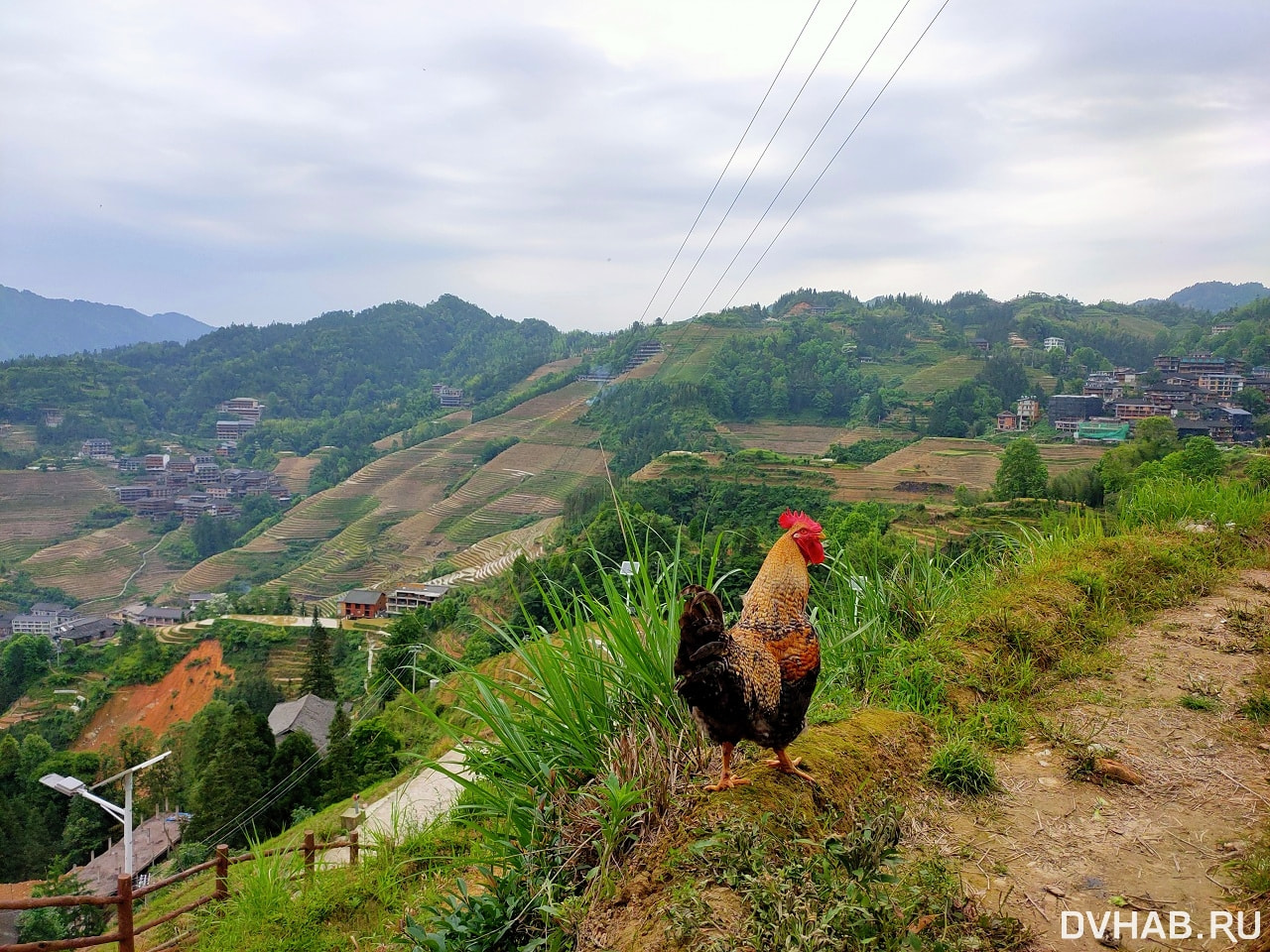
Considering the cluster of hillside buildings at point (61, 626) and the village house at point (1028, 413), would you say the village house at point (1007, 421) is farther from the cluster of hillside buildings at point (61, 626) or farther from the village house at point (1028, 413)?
the cluster of hillside buildings at point (61, 626)

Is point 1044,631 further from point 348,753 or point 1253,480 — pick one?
point 348,753

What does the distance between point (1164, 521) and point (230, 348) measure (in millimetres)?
121830

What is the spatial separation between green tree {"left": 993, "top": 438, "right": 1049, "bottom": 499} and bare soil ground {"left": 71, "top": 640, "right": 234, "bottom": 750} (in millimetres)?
32929

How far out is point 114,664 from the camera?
114 feet

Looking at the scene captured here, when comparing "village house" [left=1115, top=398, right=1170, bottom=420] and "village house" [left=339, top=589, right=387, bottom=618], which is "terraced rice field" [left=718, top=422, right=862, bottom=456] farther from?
"village house" [left=339, top=589, right=387, bottom=618]

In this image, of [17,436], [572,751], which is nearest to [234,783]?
[572,751]

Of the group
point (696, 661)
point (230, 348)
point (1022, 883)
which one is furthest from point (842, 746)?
point (230, 348)

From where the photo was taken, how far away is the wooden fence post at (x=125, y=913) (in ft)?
11.9

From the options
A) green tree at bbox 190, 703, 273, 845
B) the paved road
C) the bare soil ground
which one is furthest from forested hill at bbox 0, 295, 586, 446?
green tree at bbox 190, 703, 273, 845

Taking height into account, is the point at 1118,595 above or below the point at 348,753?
above

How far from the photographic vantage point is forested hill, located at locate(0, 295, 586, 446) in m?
84.8

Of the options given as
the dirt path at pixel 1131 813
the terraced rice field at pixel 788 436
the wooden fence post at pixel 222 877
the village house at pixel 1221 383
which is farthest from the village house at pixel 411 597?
the dirt path at pixel 1131 813

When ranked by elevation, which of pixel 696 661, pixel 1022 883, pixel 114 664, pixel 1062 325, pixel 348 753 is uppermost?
pixel 1062 325

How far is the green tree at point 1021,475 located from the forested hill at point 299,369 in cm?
6202
